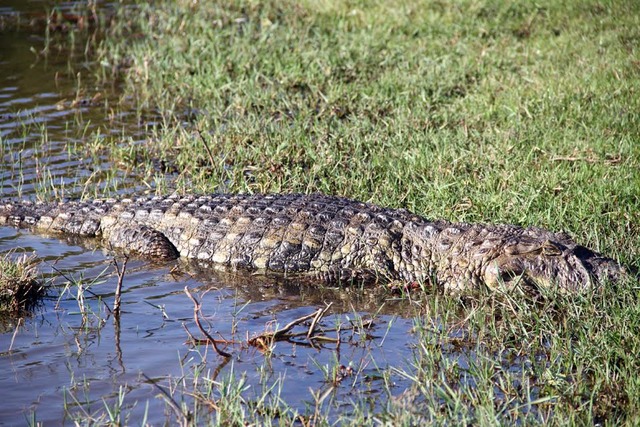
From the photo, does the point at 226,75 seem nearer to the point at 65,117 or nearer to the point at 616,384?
the point at 65,117

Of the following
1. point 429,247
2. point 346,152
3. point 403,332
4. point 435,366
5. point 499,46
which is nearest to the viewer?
point 435,366

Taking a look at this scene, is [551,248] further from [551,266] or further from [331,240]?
[331,240]

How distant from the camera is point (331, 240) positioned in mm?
6027

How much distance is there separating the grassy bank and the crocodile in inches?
10.4

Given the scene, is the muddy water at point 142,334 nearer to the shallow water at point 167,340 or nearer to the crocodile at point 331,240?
the shallow water at point 167,340

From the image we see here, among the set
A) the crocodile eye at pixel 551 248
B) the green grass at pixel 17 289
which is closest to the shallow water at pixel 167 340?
the green grass at pixel 17 289

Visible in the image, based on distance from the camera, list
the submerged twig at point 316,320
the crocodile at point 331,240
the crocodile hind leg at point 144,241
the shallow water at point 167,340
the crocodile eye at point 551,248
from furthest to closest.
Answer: the crocodile hind leg at point 144,241 → the crocodile at point 331,240 → the crocodile eye at point 551,248 → the submerged twig at point 316,320 → the shallow water at point 167,340

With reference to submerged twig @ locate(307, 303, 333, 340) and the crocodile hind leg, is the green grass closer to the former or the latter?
the crocodile hind leg

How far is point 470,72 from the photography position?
9484mm

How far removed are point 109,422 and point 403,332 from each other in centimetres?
191

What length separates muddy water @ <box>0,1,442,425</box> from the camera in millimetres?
4184

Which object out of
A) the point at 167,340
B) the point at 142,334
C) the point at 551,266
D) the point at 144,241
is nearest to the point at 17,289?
the point at 142,334

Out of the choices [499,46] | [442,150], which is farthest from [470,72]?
[442,150]

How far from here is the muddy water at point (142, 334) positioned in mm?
4184
